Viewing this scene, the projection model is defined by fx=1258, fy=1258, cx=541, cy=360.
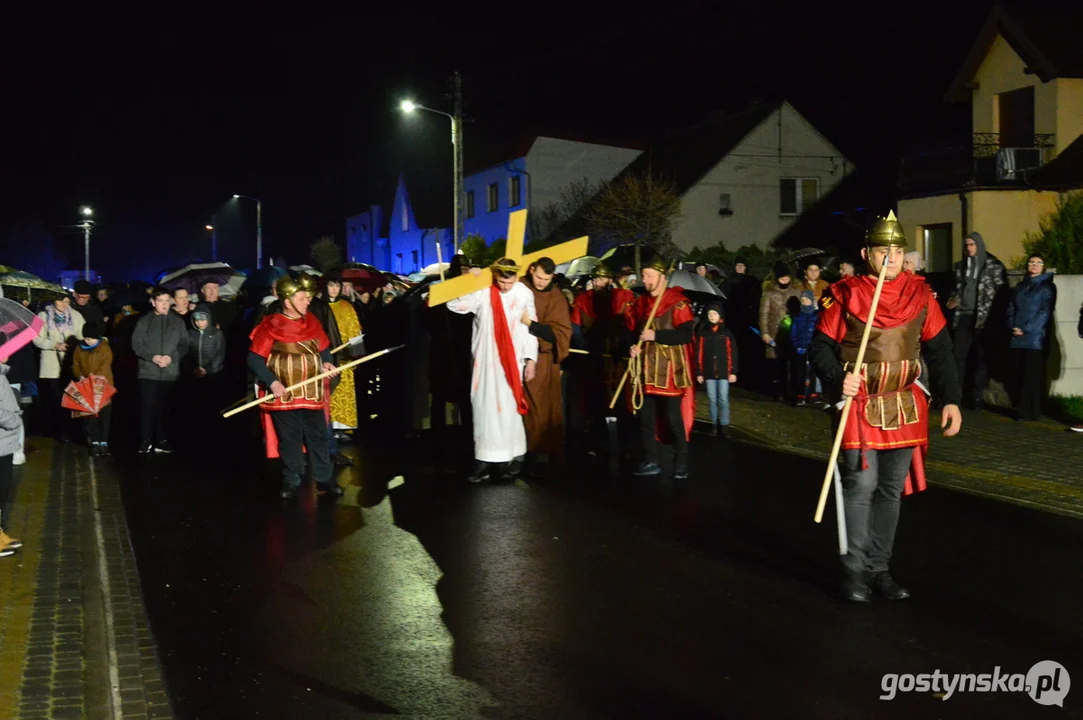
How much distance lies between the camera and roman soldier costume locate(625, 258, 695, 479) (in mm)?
10531

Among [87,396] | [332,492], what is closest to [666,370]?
[332,492]

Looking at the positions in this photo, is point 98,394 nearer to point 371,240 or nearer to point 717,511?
point 717,511

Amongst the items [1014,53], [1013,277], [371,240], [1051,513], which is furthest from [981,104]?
[371,240]

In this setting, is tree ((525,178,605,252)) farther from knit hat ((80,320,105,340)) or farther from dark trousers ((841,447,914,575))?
dark trousers ((841,447,914,575))

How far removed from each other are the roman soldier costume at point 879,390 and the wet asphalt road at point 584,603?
1.19 feet

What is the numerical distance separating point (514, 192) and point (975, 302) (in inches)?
1448

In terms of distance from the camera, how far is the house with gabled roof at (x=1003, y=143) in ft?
81.5

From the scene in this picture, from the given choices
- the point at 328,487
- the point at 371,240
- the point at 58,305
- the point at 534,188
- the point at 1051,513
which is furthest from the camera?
the point at 371,240

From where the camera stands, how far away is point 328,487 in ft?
33.9

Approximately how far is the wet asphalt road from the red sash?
2.76 ft

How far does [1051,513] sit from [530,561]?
4.03 metres

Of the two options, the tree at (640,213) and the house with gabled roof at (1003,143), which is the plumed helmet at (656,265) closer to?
the house with gabled roof at (1003,143)

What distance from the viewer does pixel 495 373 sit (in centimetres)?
1089

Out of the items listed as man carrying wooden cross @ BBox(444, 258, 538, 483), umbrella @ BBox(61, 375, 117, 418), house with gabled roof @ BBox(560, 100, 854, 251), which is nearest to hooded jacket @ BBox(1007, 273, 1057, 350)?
man carrying wooden cross @ BBox(444, 258, 538, 483)
